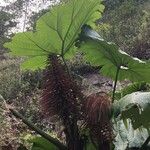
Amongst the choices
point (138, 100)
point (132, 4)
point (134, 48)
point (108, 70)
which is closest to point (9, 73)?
point (134, 48)

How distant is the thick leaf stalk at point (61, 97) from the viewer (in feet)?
11.1

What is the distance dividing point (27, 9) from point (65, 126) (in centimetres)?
2802

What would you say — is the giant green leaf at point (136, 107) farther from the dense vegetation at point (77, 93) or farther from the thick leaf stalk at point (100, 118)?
the thick leaf stalk at point (100, 118)

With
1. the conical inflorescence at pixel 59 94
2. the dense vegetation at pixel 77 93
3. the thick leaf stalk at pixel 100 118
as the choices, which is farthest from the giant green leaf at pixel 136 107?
the conical inflorescence at pixel 59 94

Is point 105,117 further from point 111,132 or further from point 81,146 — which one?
point 81,146

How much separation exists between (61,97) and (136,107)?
59 cm

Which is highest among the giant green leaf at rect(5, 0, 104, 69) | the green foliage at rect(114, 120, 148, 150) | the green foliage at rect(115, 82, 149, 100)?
the giant green leaf at rect(5, 0, 104, 69)

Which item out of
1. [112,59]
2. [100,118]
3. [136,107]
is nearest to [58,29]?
[112,59]

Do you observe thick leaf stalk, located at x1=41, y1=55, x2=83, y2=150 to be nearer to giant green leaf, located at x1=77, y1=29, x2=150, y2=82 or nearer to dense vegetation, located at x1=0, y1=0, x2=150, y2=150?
dense vegetation, located at x1=0, y1=0, x2=150, y2=150

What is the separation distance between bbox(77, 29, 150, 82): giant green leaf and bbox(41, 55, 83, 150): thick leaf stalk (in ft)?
1.00

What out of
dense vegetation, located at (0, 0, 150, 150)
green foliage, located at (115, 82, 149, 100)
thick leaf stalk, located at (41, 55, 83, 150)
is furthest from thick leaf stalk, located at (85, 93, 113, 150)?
green foliage, located at (115, 82, 149, 100)

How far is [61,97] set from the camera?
3.40 metres

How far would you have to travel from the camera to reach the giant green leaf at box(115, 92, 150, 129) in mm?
2938

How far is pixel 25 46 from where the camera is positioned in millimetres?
3775
